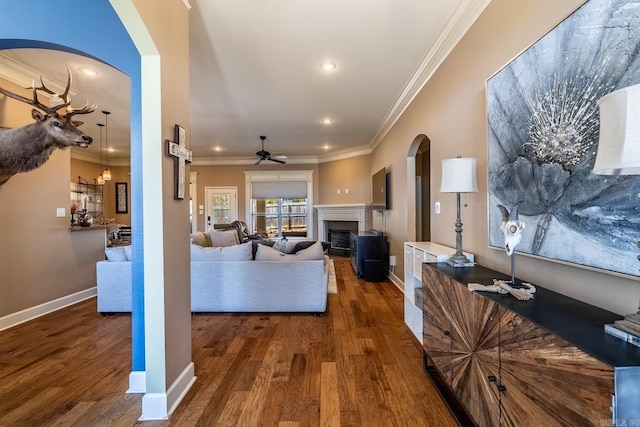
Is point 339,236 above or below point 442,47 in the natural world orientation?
below

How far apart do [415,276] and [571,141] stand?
6.05 ft

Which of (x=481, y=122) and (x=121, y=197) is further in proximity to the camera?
(x=121, y=197)

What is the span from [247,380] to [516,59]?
109 inches

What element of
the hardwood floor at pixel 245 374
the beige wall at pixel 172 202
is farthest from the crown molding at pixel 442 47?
the hardwood floor at pixel 245 374

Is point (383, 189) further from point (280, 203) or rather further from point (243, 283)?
point (280, 203)

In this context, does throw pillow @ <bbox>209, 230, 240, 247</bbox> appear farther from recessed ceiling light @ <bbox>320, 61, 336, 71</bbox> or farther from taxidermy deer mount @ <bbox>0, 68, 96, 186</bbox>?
recessed ceiling light @ <bbox>320, 61, 336, 71</bbox>

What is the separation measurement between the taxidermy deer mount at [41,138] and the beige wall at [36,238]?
606 mm

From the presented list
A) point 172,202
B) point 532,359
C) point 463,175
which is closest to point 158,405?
point 172,202

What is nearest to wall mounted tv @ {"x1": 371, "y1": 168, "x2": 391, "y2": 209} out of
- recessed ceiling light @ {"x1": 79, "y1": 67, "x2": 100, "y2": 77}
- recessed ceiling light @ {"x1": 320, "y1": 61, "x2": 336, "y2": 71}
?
recessed ceiling light @ {"x1": 320, "y1": 61, "x2": 336, "y2": 71}

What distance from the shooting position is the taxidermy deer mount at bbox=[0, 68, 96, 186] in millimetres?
2633

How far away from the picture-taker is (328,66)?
3312 millimetres

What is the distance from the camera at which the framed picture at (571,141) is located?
1108mm

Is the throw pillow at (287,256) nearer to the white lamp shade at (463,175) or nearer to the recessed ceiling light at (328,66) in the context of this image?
the white lamp shade at (463,175)

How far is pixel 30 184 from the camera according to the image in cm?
343
